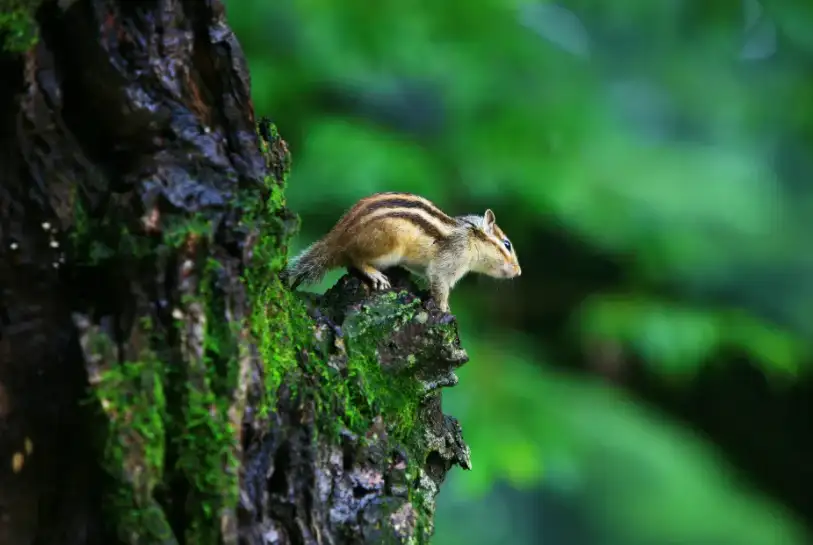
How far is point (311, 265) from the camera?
189 centimetres

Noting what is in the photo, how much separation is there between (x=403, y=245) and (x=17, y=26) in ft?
3.82

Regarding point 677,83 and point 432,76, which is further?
point 677,83

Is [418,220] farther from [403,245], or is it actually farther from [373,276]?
[373,276]

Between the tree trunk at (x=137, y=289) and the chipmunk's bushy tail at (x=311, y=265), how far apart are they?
718 mm

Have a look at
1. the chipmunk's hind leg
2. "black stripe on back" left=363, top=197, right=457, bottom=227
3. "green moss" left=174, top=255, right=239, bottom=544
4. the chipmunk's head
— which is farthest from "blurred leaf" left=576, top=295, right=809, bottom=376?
"green moss" left=174, top=255, right=239, bottom=544

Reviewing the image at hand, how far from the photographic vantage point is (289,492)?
1.14 meters

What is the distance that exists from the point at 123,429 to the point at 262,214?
34 cm

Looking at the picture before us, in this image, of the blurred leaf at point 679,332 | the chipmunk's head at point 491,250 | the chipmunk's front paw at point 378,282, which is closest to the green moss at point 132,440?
the chipmunk's front paw at point 378,282

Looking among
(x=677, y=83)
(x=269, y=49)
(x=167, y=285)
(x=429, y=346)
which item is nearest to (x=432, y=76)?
(x=269, y=49)

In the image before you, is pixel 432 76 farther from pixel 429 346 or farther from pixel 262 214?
pixel 262 214

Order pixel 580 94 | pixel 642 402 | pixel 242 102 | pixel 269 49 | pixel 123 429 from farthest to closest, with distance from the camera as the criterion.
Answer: pixel 642 402 < pixel 580 94 < pixel 269 49 < pixel 242 102 < pixel 123 429

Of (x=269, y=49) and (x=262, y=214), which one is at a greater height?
(x=269, y=49)

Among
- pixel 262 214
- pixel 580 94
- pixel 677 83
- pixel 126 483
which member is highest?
pixel 677 83

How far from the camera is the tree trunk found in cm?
102
